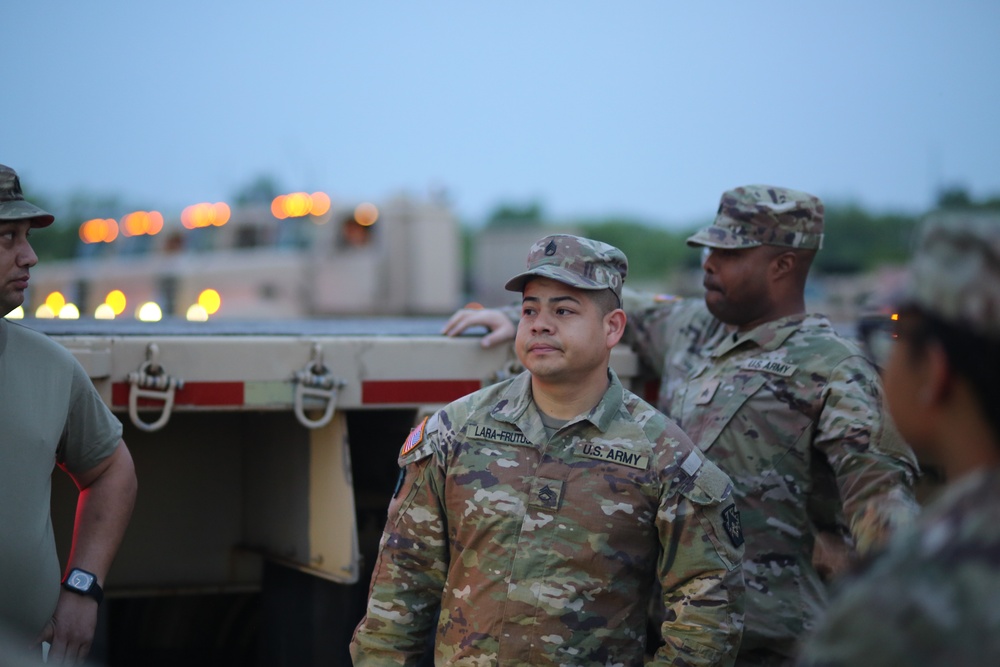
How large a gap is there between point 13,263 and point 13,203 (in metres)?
0.14

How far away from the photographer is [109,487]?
112 inches

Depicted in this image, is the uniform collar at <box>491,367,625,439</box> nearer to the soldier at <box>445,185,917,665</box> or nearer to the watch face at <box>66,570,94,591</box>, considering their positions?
the soldier at <box>445,185,917,665</box>

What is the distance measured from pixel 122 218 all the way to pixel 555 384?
1262 centimetres

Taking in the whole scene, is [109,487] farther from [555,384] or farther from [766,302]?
[766,302]

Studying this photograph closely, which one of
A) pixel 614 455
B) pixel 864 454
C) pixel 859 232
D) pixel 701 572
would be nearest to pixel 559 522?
pixel 614 455

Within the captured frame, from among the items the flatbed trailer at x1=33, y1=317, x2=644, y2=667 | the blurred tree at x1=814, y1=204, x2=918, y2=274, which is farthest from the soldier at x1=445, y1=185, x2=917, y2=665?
the blurred tree at x1=814, y1=204, x2=918, y2=274

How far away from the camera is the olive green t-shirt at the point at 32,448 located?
2477 millimetres

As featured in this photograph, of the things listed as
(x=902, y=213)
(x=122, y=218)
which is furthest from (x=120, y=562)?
(x=902, y=213)

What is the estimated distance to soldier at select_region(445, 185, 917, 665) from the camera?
2787 mm

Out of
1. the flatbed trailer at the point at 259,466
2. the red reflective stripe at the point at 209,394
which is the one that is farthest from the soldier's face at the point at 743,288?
the red reflective stripe at the point at 209,394

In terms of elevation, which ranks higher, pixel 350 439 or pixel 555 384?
pixel 555 384

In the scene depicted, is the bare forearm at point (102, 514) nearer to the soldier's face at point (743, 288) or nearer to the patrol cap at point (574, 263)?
the patrol cap at point (574, 263)

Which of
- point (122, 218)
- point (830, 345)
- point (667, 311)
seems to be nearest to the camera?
point (830, 345)

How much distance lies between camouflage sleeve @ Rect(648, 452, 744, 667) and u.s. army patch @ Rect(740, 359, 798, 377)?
664 mm
